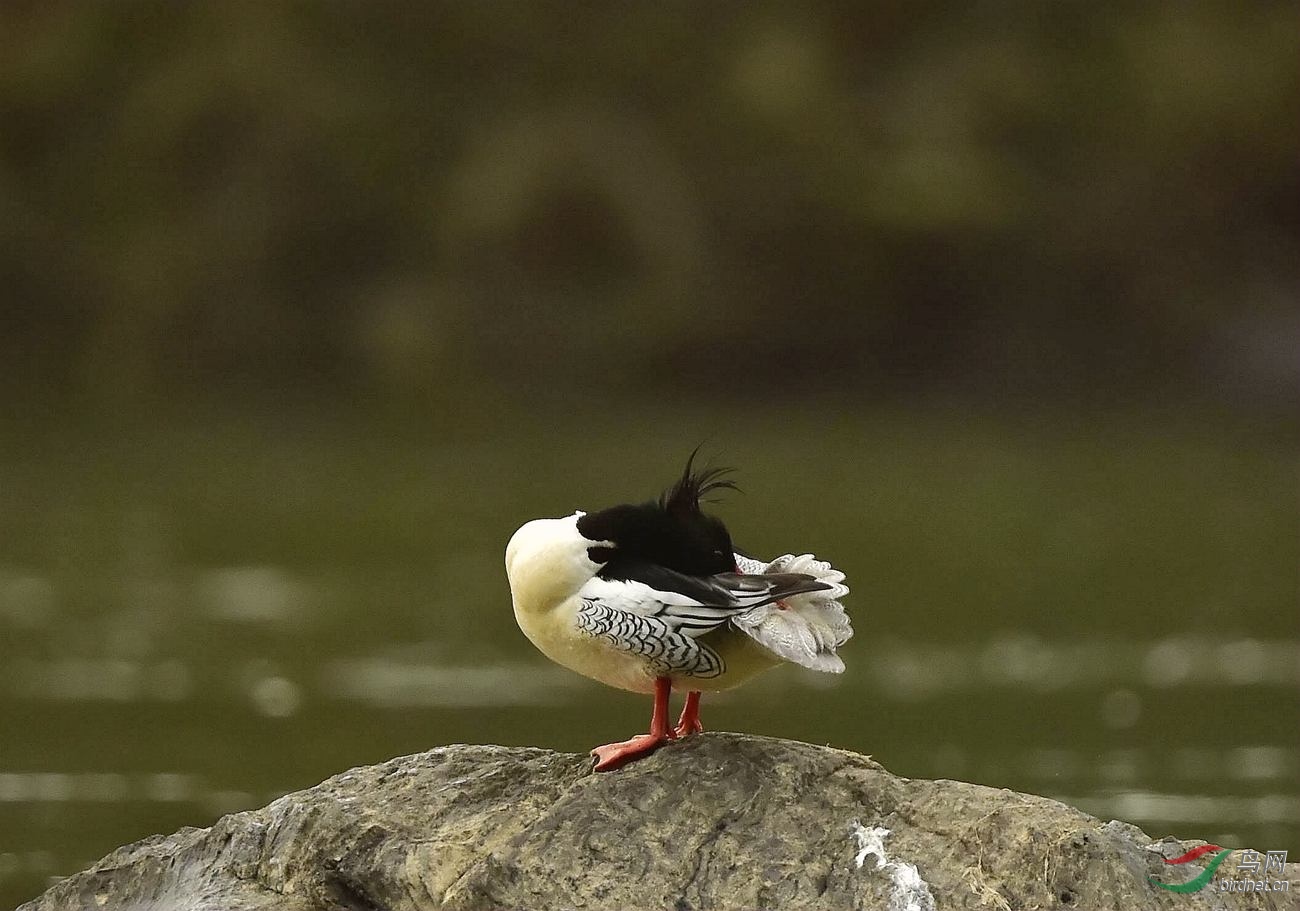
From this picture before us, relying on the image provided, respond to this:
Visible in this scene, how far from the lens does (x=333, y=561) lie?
745 cm

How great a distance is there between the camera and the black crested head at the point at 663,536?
2822 mm

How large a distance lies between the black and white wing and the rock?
15cm

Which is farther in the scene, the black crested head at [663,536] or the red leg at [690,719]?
the red leg at [690,719]

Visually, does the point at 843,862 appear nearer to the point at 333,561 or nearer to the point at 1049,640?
the point at 1049,640

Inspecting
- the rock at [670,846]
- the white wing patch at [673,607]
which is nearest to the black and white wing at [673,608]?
the white wing patch at [673,607]

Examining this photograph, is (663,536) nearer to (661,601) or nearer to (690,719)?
(661,601)

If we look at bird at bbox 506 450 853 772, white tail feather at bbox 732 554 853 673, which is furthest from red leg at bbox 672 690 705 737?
white tail feather at bbox 732 554 853 673

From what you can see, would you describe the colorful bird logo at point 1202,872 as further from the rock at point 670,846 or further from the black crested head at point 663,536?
the black crested head at point 663,536

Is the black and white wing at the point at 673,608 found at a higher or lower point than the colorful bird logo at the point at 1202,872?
higher

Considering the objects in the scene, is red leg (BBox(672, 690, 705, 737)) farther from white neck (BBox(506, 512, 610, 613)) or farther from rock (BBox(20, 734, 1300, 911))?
white neck (BBox(506, 512, 610, 613))

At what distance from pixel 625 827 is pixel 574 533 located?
1.26ft

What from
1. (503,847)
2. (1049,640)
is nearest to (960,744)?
(1049,640)

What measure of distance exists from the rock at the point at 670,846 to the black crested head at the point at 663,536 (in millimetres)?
236

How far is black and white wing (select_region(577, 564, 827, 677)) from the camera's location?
8.99 feet
